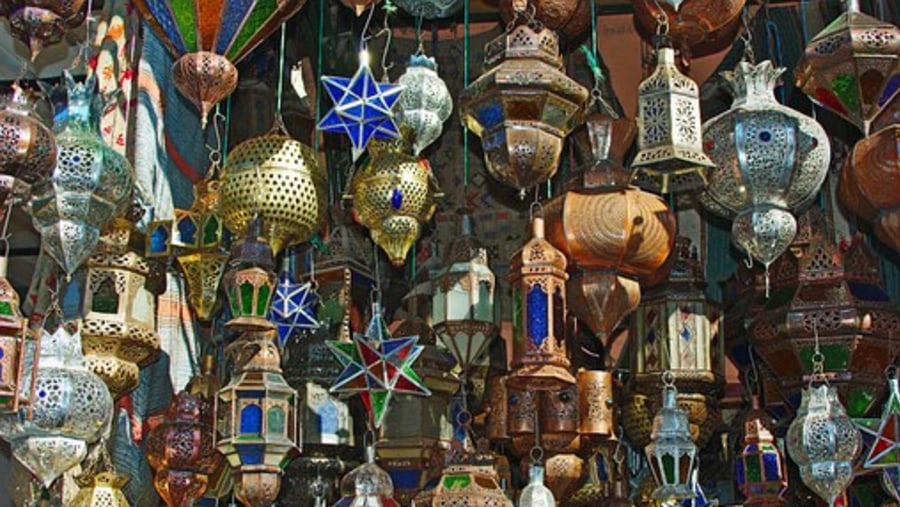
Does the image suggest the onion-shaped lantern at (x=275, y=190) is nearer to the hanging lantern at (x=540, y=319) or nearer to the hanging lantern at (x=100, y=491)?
the hanging lantern at (x=540, y=319)

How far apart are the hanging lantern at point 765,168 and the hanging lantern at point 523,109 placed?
0.35 metres

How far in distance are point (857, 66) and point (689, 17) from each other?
0.48 meters

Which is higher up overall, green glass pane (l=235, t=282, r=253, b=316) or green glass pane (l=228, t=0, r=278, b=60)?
green glass pane (l=228, t=0, r=278, b=60)

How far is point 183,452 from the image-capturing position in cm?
401

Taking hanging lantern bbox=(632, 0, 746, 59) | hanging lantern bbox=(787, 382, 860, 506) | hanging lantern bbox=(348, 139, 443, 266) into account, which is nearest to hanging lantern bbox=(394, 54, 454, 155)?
hanging lantern bbox=(348, 139, 443, 266)

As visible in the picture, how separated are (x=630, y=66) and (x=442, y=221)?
0.69 metres

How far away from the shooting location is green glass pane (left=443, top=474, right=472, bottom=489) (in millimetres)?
3787

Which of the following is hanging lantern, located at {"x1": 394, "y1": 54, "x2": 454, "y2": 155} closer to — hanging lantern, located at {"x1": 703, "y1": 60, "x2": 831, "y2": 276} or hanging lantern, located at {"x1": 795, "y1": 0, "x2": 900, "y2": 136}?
hanging lantern, located at {"x1": 703, "y1": 60, "x2": 831, "y2": 276}

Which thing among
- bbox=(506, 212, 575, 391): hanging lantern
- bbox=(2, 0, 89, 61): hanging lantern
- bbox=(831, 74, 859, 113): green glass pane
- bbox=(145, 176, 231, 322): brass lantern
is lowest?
bbox=(506, 212, 575, 391): hanging lantern

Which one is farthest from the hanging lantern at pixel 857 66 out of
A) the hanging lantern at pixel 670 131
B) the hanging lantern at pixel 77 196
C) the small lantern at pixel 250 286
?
the hanging lantern at pixel 77 196

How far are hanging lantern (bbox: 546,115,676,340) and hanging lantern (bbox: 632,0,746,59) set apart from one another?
0.40 metres

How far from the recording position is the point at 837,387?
4.04m

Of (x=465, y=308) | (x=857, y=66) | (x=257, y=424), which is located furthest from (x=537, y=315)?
(x=857, y=66)

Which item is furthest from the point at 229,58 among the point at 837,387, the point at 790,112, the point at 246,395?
→ the point at 837,387
